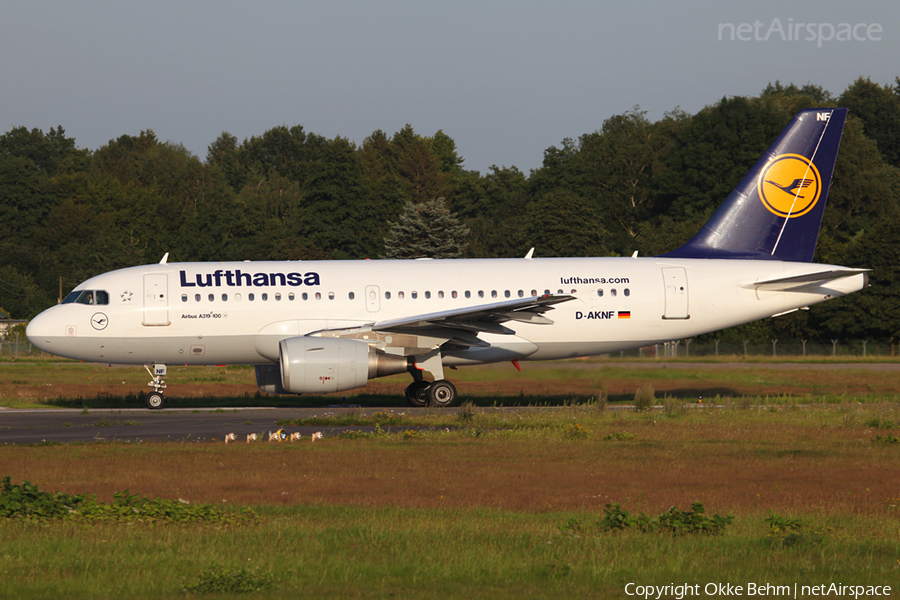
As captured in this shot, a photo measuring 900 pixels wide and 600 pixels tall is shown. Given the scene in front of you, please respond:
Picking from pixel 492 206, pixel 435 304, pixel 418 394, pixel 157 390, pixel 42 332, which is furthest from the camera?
pixel 492 206

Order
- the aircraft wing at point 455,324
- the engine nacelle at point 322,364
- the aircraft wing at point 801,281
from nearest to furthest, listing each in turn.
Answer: the engine nacelle at point 322,364 → the aircraft wing at point 455,324 → the aircraft wing at point 801,281

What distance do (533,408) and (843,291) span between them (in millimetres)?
8494

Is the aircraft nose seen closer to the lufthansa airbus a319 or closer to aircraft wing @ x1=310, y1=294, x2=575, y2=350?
the lufthansa airbus a319

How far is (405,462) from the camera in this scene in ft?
47.3

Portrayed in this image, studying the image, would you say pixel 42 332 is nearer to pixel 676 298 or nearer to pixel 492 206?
pixel 676 298

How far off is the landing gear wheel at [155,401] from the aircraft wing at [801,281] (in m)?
15.1

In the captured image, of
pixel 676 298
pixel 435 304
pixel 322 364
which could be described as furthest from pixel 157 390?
pixel 676 298

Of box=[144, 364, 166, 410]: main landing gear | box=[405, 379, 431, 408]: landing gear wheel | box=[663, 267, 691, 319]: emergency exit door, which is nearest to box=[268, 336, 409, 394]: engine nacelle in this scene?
box=[405, 379, 431, 408]: landing gear wheel

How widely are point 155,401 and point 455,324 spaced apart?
7984mm

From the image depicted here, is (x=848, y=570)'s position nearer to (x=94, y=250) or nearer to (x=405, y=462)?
(x=405, y=462)

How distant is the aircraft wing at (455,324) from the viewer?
72.8 feet

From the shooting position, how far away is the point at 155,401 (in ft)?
80.1

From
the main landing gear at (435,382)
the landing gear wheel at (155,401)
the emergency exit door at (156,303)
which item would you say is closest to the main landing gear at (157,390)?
the landing gear wheel at (155,401)

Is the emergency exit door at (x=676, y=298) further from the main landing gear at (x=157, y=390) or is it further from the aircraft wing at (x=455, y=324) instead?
the main landing gear at (x=157, y=390)
